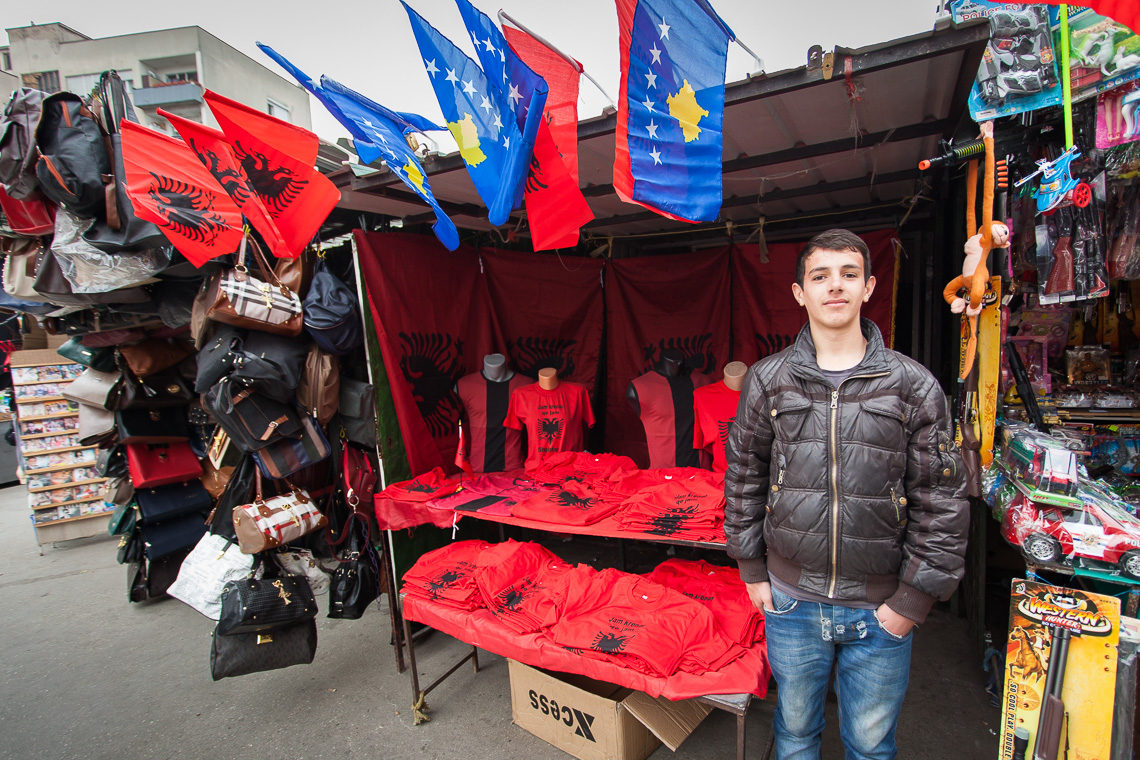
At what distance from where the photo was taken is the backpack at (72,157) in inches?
118

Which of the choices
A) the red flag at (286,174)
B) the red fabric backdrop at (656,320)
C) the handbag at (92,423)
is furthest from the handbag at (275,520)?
the red fabric backdrop at (656,320)

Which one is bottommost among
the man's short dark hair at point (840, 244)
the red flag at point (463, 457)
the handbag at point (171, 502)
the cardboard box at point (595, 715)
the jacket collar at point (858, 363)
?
the cardboard box at point (595, 715)

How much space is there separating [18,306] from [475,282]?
11.6 feet

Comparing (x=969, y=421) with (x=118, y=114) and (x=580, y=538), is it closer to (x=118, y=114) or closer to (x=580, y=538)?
(x=580, y=538)

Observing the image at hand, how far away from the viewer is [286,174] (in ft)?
8.32

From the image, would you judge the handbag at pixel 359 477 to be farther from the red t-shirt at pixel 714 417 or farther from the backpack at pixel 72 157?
the red t-shirt at pixel 714 417

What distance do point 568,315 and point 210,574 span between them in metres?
3.15

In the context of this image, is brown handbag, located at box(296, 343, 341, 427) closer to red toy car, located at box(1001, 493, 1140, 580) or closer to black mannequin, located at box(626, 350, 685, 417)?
black mannequin, located at box(626, 350, 685, 417)

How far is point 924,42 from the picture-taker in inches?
69.7

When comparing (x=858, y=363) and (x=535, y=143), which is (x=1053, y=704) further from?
(x=535, y=143)

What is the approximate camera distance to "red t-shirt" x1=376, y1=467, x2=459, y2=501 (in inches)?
129

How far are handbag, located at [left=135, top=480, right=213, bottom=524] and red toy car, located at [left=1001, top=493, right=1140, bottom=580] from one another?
18.3 ft

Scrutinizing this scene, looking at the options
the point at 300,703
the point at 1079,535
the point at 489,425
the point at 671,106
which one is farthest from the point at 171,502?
the point at 1079,535

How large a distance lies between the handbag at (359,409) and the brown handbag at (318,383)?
0.09m
